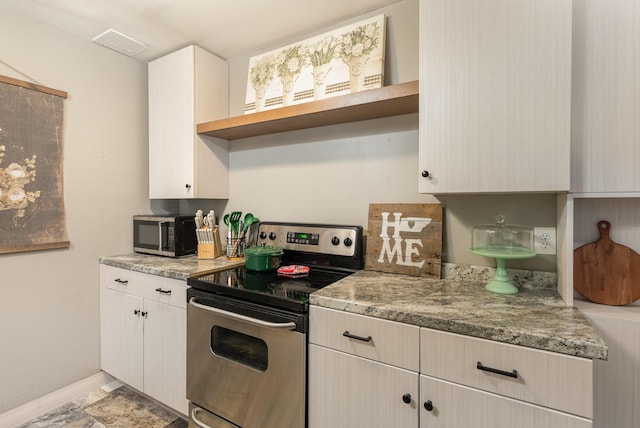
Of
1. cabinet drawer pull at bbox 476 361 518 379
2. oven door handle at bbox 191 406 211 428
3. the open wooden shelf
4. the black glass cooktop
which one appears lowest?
oven door handle at bbox 191 406 211 428

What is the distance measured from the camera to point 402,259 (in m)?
1.62

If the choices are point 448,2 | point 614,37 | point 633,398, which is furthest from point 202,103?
point 633,398

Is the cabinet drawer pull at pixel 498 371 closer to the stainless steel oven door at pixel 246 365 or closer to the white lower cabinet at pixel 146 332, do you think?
the stainless steel oven door at pixel 246 365

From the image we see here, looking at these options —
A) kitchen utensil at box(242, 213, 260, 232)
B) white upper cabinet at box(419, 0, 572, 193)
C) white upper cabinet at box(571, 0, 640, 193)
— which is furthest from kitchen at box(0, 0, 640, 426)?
white upper cabinet at box(419, 0, 572, 193)

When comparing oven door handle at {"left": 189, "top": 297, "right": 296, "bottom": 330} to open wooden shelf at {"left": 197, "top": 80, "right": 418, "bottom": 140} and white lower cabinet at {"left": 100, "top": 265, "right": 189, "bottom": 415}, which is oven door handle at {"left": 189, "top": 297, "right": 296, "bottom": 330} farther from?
open wooden shelf at {"left": 197, "top": 80, "right": 418, "bottom": 140}

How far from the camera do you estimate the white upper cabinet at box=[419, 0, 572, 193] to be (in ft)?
3.63

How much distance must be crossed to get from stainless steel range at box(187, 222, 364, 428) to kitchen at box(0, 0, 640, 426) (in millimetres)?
308

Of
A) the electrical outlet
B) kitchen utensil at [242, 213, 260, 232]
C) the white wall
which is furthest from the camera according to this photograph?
kitchen utensil at [242, 213, 260, 232]

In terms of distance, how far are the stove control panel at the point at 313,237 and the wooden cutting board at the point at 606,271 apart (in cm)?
98

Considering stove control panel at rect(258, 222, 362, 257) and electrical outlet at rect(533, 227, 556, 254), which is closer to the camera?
electrical outlet at rect(533, 227, 556, 254)

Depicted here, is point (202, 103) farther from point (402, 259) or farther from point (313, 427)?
point (313, 427)

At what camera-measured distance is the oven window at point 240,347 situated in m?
1.40

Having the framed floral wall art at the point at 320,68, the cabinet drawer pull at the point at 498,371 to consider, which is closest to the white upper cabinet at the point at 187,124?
the framed floral wall art at the point at 320,68

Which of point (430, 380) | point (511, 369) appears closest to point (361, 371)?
point (430, 380)
